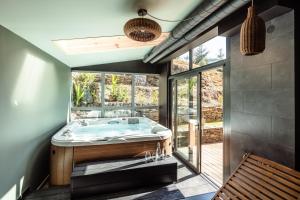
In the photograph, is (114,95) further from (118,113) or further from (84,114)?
(84,114)

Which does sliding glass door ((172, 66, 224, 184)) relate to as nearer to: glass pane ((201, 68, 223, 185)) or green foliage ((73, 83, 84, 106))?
glass pane ((201, 68, 223, 185))

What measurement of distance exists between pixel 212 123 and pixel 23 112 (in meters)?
4.12

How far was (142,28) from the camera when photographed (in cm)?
161

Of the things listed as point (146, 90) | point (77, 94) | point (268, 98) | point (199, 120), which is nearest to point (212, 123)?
point (199, 120)

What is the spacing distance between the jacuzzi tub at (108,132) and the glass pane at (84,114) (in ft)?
1.06

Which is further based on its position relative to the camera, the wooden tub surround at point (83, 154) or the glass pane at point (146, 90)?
the glass pane at point (146, 90)

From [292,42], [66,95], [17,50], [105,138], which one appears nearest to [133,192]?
[105,138]

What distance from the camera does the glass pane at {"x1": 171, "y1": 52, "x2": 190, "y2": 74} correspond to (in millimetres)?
3760

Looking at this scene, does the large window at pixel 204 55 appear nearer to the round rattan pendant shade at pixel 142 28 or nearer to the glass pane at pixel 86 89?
the round rattan pendant shade at pixel 142 28

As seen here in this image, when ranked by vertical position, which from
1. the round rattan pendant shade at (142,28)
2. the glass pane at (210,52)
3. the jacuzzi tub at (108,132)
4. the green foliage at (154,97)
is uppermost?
the glass pane at (210,52)

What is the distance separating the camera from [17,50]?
207 centimetres

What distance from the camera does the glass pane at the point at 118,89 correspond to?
4922 mm

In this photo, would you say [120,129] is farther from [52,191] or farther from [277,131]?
[277,131]

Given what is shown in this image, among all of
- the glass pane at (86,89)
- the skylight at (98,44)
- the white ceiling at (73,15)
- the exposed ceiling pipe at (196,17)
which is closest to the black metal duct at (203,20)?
the exposed ceiling pipe at (196,17)
